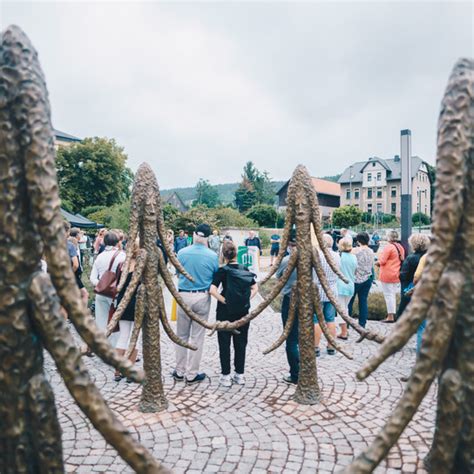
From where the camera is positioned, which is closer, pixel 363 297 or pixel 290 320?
pixel 290 320

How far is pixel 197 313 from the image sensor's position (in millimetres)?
5199

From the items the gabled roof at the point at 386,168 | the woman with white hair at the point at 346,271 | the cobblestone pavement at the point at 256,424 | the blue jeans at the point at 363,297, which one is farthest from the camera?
the gabled roof at the point at 386,168

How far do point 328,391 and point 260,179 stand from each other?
66.7 meters

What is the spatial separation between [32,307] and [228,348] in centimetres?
338

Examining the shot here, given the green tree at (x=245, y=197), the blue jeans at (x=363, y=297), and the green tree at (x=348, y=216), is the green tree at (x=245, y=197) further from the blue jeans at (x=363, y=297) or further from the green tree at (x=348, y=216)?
the blue jeans at (x=363, y=297)

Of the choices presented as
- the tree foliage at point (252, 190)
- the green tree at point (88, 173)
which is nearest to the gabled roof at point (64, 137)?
the green tree at point (88, 173)

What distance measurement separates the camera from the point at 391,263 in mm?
7496

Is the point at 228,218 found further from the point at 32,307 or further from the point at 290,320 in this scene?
the point at 32,307

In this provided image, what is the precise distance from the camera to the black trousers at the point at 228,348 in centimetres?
508

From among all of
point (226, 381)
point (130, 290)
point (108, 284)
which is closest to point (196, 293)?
point (130, 290)

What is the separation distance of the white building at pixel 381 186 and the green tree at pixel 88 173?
33.3 meters

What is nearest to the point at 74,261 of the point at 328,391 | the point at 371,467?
the point at 328,391

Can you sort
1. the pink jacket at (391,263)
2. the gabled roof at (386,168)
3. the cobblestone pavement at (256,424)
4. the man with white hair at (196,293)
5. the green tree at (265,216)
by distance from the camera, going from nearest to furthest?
the cobblestone pavement at (256,424)
the man with white hair at (196,293)
the pink jacket at (391,263)
the green tree at (265,216)
the gabled roof at (386,168)

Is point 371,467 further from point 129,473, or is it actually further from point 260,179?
point 260,179
